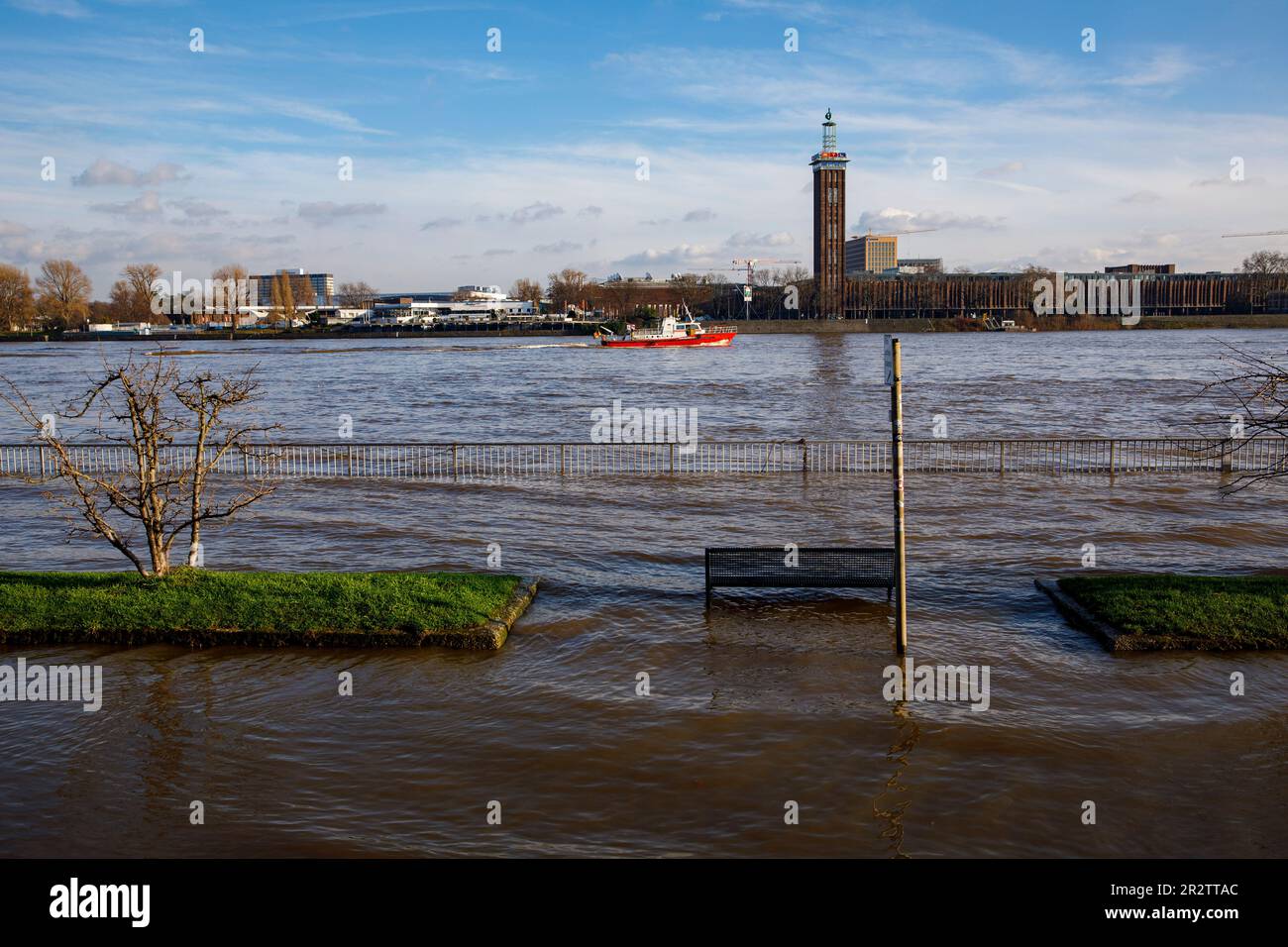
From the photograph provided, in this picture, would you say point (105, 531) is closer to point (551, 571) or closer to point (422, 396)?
point (551, 571)

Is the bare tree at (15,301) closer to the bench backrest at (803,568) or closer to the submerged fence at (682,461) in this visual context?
the submerged fence at (682,461)

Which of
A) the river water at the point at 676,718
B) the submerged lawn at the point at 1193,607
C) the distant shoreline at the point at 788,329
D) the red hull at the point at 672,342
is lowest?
the river water at the point at 676,718

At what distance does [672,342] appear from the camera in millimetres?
126312

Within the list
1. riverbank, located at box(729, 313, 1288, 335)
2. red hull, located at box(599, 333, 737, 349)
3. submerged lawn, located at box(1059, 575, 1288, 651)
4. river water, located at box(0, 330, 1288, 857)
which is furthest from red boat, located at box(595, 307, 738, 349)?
submerged lawn, located at box(1059, 575, 1288, 651)

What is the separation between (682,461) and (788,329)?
160 meters

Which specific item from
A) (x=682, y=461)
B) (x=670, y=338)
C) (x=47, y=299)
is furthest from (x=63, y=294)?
(x=682, y=461)

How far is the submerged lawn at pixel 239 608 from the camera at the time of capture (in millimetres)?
13359

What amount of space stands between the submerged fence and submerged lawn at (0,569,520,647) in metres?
12.6

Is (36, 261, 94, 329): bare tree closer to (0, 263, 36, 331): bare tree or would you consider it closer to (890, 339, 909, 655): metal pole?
(0, 263, 36, 331): bare tree

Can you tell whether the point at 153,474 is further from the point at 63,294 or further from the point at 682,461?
the point at 63,294

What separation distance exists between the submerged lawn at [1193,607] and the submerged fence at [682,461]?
40.6 feet

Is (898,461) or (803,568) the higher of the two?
(898,461)

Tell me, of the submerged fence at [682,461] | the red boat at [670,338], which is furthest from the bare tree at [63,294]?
the submerged fence at [682,461]
